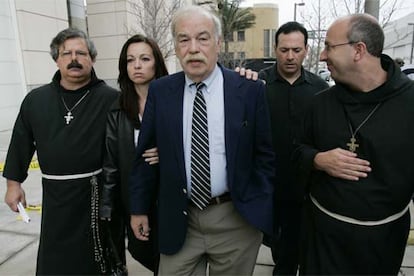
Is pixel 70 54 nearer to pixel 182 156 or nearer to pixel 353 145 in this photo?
pixel 182 156

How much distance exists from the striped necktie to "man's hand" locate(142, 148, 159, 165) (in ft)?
0.86

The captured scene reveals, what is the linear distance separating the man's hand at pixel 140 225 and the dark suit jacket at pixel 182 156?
57 millimetres

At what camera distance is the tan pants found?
1.96 m

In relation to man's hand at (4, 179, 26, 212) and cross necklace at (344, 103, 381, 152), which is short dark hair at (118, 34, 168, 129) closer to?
man's hand at (4, 179, 26, 212)

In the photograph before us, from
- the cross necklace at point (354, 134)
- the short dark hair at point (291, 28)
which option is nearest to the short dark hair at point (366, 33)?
the cross necklace at point (354, 134)

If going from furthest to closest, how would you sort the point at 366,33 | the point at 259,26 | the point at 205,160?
the point at 259,26 < the point at 205,160 < the point at 366,33

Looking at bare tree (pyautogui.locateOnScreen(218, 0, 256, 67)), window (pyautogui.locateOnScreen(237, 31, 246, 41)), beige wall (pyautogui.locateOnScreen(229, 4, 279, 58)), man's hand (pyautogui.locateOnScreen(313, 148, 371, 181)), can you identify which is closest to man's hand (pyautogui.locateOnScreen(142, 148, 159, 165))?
man's hand (pyautogui.locateOnScreen(313, 148, 371, 181))

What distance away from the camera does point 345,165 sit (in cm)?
177

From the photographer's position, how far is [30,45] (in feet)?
31.7

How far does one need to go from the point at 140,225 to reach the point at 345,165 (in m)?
1.23

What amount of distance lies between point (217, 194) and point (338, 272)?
0.78 metres

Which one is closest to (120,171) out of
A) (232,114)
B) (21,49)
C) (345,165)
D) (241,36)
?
(232,114)

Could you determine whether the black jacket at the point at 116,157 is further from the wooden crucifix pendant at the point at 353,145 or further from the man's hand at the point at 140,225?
the wooden crucifix pendant at the point at 353,145

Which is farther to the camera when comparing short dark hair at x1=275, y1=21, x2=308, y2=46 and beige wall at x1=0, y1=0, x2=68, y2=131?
beige wall at x1=0, y1=0, x2=68, y2=131
